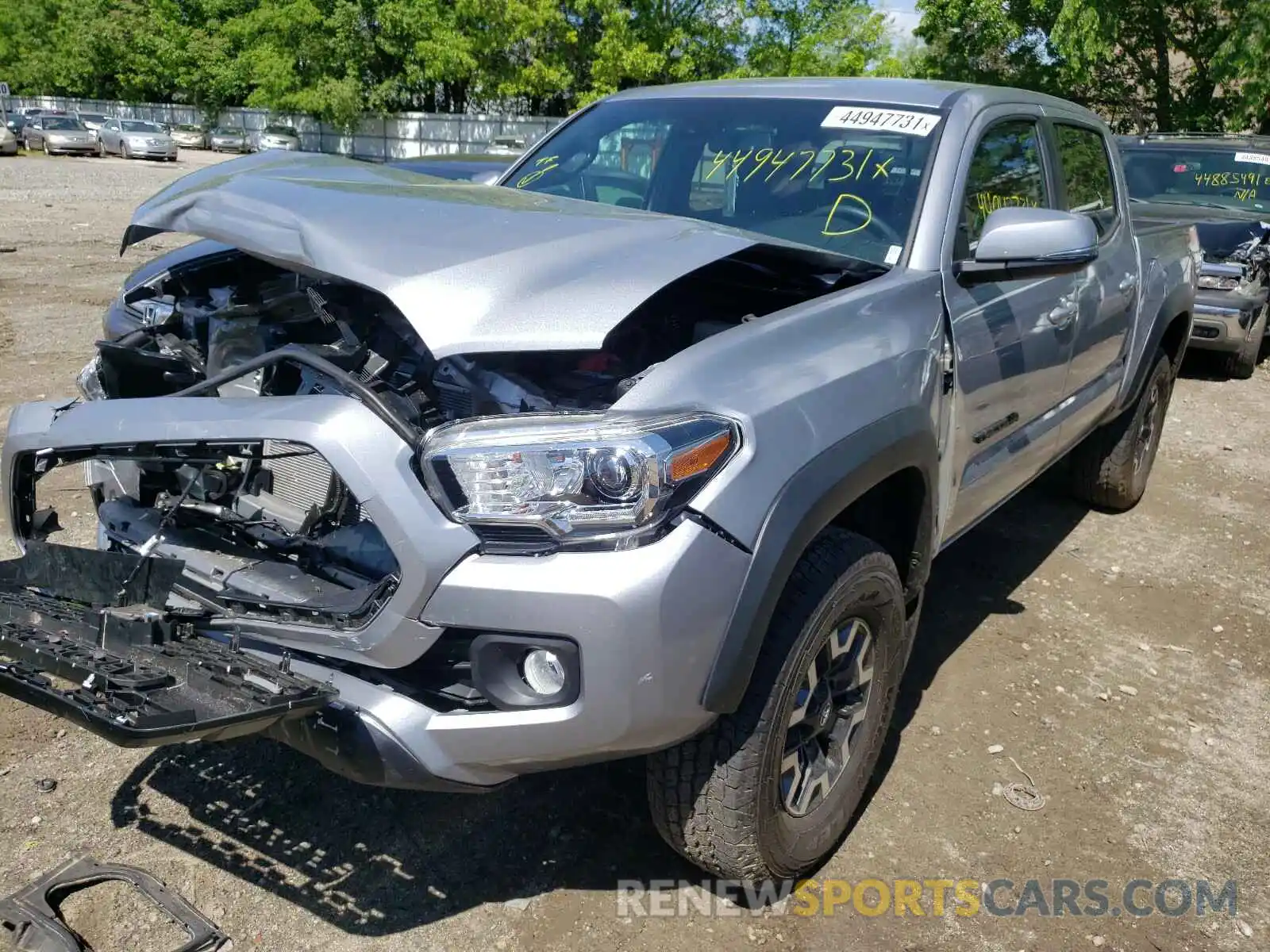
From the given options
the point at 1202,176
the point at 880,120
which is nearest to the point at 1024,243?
the point at 880,120

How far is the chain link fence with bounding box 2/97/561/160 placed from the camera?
36.6 meters

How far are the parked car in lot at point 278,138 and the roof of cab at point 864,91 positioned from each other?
36.1m

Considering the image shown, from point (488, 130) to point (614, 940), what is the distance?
37.6m

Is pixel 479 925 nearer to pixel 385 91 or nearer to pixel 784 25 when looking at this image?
pixel 784 25

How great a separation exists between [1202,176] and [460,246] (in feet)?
29.9

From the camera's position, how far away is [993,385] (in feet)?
10.3

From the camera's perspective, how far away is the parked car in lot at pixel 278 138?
38250 millimetres

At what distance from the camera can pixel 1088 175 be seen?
14.0ft

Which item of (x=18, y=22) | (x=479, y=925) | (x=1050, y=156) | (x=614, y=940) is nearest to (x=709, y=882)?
(x=614, y=940)

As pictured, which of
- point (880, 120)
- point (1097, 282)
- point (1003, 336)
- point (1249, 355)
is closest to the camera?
point (1003, 336)

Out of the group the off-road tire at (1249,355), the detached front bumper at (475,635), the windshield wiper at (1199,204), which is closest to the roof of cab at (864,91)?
the detached front bumper at (475,635)

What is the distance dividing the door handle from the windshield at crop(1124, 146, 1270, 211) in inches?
256

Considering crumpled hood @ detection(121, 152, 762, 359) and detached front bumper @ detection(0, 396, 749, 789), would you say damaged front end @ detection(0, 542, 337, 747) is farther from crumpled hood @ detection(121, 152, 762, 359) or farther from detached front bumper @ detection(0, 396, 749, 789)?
crumpled hood @ detection(121, 152, 762, 359)

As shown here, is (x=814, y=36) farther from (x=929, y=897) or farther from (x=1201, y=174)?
(x=929, y=897)
